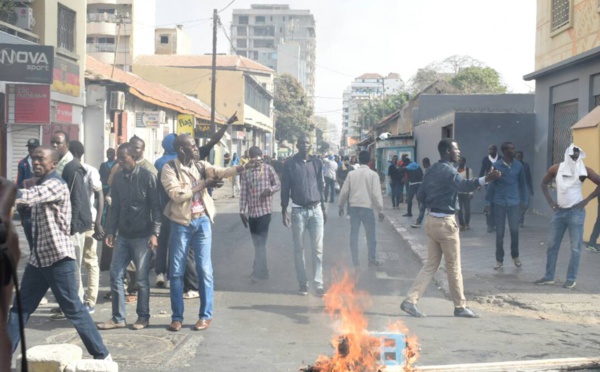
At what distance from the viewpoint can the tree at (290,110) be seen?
8238cm

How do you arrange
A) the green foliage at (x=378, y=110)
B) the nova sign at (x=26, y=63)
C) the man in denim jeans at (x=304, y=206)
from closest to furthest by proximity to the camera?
the man in denim jeans at (x=304, y=206), the nova sign at (x=26, y=63), the green foliage at (x=378, y=110)

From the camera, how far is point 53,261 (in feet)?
16.8

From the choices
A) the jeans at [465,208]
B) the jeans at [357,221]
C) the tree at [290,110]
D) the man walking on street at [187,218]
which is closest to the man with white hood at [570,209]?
the jeans at [357,221]

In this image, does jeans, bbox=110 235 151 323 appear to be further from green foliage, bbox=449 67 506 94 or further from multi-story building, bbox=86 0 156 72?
multi-story building, bbox=86 0 156 72

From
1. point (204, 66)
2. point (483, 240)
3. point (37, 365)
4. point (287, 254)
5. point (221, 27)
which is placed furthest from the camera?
point (204, 66)

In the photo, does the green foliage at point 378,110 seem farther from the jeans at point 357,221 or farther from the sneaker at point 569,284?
the sneaker at point 569,284

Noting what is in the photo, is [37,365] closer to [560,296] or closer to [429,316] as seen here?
[429,316]

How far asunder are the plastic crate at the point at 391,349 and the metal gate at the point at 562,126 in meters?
13.3

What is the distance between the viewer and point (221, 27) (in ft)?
100

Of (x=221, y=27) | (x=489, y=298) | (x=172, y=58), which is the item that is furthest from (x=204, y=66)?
(x=489, y=298)

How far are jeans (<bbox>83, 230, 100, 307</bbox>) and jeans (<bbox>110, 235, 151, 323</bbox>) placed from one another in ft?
2.23

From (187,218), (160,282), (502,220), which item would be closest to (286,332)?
(187,218)

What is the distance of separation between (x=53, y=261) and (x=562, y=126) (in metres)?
15.4

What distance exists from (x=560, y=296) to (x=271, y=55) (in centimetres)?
11805
